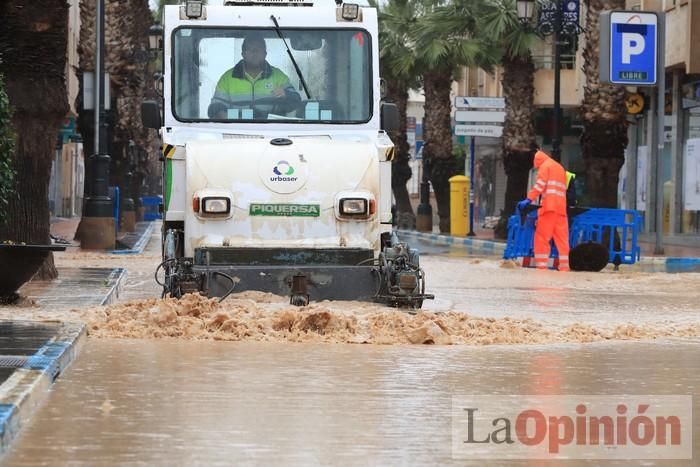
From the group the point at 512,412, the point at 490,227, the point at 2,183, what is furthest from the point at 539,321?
the point at 490,227

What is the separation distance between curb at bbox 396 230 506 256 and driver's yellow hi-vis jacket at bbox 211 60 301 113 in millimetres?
19638

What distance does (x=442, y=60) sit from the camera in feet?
162

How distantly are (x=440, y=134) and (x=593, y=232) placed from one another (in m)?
25.5

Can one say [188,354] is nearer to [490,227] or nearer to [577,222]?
[577,222]

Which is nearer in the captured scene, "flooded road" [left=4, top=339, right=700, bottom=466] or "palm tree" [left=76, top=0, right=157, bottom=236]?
"flooded road" [left=4, top=339, right=700, bottom=466]

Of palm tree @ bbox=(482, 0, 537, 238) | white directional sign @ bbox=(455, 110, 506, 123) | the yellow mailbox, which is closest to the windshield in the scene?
palm tree @ bbox=(482, 0, 537, 238)

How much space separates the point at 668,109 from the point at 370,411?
109 feet

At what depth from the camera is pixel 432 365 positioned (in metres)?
10.5

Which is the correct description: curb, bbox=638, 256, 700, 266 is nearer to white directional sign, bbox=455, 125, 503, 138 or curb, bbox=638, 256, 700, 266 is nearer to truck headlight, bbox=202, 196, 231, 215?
white directional sign, bbox=455, 125, 503, 138

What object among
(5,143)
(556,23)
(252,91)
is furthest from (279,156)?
(556,23)

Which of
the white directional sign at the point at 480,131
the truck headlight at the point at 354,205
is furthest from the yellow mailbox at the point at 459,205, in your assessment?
the truck headlight at the point at 354,205

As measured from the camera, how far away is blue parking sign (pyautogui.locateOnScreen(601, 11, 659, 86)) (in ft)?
96.8

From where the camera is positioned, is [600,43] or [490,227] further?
[490,227]

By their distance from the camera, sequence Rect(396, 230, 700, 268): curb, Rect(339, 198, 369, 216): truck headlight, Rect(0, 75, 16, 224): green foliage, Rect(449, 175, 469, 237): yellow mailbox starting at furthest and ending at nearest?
Rect(449, 175, 469, 237): yellow mailbox → Rect(396, 230, 700, 268): curb → Rect(0, 75, 16, 224): green foliage → Rect(339, 198, 369, 216): truck headlight
